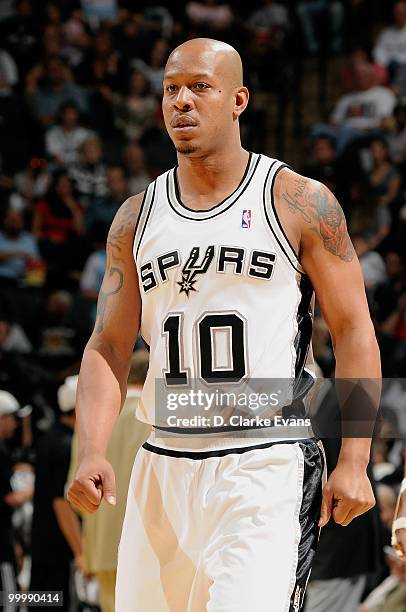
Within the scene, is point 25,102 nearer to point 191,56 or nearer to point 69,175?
point 69,175

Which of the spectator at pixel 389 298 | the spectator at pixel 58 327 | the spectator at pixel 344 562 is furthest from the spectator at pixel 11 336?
the spectator at pixel 344 562

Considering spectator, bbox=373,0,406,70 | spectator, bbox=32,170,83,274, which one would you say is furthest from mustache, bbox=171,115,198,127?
spectator, bbox=373,0,406,70

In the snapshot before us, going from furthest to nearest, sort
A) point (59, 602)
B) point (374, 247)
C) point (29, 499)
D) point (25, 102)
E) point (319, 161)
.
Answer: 1. point (25, 102)
2. point (319, 161)
3. point (374, 247)
4. point (29, 499)
5. point (59, 602)

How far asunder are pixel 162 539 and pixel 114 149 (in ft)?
38.5

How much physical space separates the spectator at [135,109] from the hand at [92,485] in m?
11.8

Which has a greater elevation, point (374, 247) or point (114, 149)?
point (114, 149)

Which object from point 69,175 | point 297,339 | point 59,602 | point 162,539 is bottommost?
point 59,602

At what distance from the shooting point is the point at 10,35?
16562mm

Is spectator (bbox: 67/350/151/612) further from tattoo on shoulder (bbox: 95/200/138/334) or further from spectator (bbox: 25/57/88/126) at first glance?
spectator (bbox: 25/57/88/126)

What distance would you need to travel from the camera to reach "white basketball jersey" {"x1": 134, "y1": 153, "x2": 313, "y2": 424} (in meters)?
4.40

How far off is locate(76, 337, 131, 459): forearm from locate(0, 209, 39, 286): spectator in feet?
28.7

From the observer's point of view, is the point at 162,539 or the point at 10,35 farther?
the point at 10,35

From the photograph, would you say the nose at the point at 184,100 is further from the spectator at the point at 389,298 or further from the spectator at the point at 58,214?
the spectator at the point at 58,214

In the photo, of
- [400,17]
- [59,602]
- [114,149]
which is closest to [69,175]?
[114,149]
